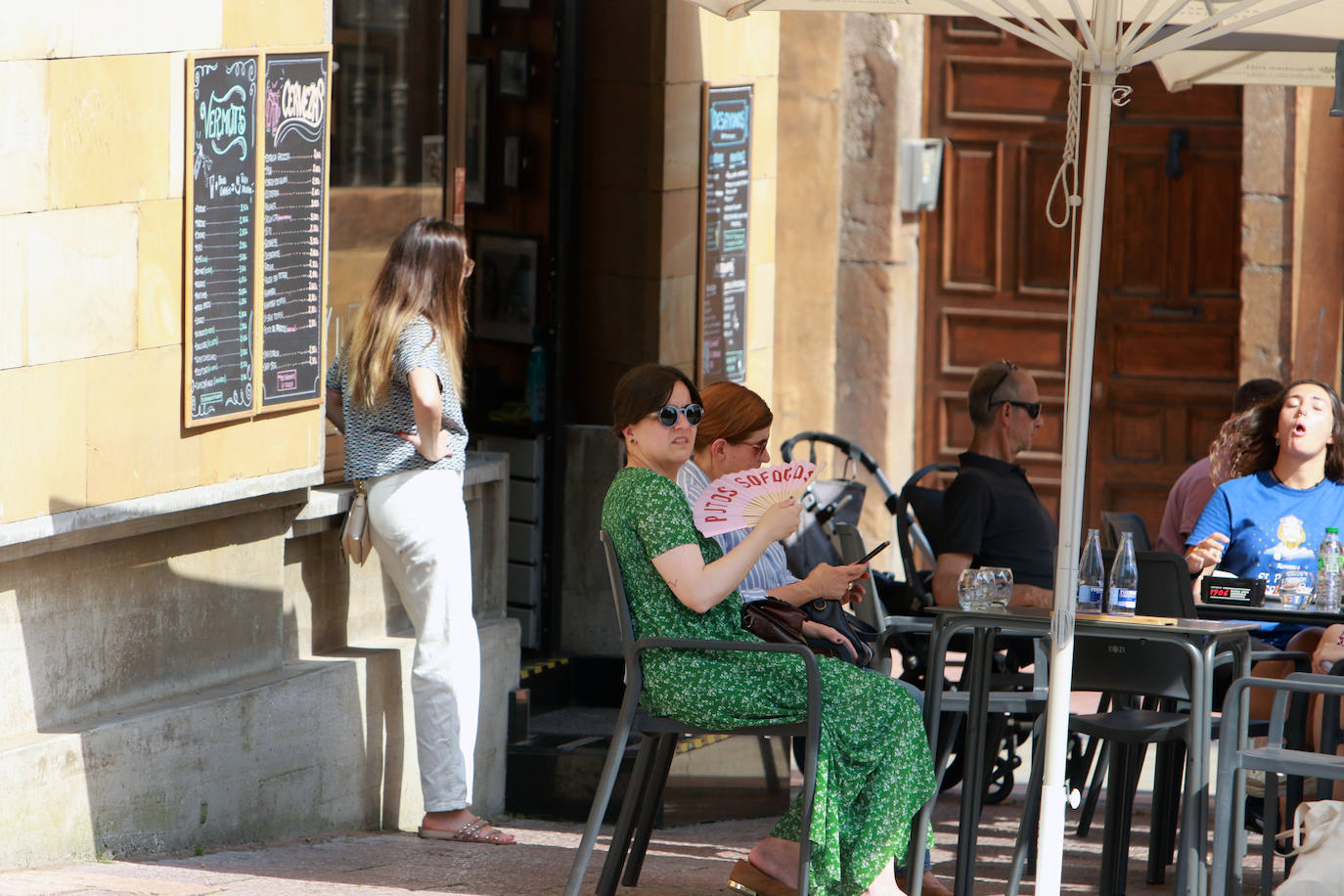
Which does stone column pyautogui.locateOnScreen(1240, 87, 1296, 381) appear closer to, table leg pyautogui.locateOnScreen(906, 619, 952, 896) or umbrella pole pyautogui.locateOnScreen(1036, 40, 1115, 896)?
table leg pyautogui.locateOnScreen(906, 619, 952, 896)

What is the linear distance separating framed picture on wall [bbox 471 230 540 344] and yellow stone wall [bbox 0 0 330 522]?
227 cm

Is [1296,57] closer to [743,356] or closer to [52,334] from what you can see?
[743,356]

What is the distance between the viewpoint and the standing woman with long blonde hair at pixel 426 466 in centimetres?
609

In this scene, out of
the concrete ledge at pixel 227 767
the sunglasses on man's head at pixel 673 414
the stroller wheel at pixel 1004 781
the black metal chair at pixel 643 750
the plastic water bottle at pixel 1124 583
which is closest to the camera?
the black metal chair at pixel 643 750

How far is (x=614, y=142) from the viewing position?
318 inches

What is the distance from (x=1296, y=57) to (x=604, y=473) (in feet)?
10.3

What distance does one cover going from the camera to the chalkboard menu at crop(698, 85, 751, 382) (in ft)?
27.1

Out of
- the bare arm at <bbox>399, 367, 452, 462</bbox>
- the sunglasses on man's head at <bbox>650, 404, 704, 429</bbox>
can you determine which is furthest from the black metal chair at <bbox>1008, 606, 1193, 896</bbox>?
the bare arm at <bbox>399, 367, 452, 462</bbox>

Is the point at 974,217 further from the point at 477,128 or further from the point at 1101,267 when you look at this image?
the point at 477,128

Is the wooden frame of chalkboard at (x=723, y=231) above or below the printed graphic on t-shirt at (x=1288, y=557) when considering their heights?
above

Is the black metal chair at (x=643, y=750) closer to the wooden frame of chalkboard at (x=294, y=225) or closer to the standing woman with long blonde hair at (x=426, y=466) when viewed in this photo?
the standing woman with long blonde hair at (x=426, y=466)

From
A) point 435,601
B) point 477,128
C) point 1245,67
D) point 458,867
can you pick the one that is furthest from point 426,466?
point 1245,67

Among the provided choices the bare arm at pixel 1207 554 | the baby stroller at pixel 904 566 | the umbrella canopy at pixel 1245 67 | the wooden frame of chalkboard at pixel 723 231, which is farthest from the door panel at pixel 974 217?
the bare arm at pixel 1207 554

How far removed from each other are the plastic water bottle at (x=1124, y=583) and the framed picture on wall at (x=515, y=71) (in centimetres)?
360
